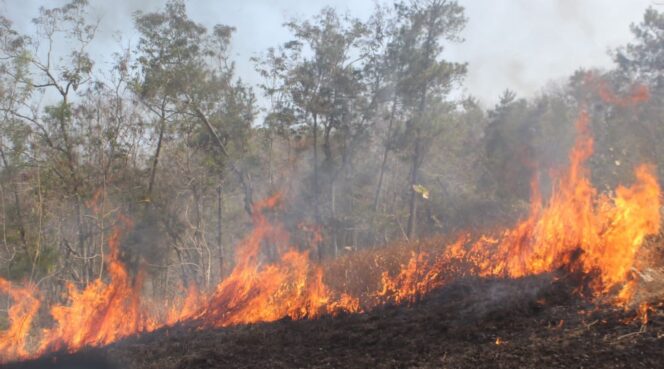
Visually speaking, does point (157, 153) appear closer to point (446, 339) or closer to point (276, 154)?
point (276, 154)

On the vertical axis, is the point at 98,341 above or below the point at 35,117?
below

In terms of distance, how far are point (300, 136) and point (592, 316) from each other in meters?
19.7

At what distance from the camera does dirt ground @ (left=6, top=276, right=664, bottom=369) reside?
17.1ft

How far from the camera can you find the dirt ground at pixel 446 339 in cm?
520

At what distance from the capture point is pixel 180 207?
81.3 feet

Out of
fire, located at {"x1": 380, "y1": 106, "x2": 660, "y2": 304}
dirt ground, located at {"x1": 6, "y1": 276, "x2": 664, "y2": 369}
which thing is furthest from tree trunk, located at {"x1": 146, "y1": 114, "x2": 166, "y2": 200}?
fire, located at {"x1": 380, "y1": 106, "x2": 660, "y2": 304}

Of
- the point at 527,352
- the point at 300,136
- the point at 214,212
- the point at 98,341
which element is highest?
the point at 300,136

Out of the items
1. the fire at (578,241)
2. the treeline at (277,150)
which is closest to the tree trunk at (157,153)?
the treeline at (277,150)

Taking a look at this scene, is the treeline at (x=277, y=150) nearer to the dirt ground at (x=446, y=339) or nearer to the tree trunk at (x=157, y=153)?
the tree trunk at (x=157, y=153)

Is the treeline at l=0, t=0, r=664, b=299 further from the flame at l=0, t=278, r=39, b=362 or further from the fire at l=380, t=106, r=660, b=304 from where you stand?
the fire at l=380, t=106, r=660, b=304

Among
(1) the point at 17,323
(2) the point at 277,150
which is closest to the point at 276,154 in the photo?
(2) the point at 277,150

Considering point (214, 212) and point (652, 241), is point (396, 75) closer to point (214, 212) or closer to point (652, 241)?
point (214, 212)

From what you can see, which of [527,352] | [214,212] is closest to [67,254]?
[214,212]

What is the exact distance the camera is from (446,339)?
6336 millimetres
